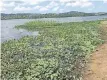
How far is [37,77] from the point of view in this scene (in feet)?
35.0

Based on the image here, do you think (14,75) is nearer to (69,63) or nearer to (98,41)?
(69,63)

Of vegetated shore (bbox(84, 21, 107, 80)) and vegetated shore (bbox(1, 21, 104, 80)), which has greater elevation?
vegetated shore (bbox(1, 21, 104, 80))

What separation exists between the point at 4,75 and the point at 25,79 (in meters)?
0.98

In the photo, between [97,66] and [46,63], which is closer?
[46,63]

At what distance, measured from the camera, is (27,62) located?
40.3 feet

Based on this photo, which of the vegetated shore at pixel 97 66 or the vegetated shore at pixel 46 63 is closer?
the vegetated shore at pixel 46 63

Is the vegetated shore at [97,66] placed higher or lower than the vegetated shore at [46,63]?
lower

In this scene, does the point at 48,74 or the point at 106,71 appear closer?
the point at 48,74

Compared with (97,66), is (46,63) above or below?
above

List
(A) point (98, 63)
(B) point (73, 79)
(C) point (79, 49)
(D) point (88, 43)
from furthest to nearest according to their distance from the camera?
(D) point (88, 43), (C) point (79, 49), (A) point (98, 63), (B) point (73, 79)

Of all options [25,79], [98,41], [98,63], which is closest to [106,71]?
[98,63]

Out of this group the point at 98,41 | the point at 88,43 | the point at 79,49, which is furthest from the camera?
the point at 98,41

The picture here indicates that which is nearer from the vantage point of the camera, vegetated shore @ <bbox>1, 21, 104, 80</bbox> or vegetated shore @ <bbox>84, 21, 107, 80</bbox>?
vegetated shore @ <bbox>1, 21, 104, 80</bbox>

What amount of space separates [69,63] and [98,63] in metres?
1.61
